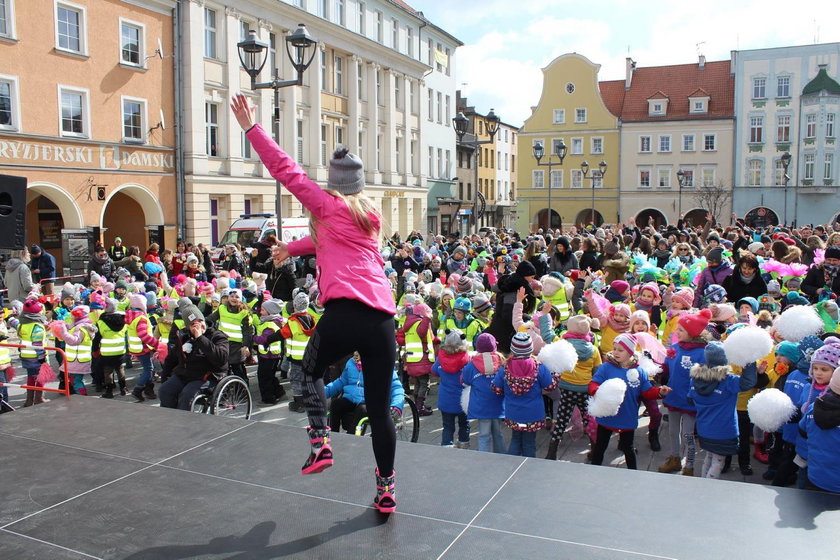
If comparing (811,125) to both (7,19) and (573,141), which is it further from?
(7,19)

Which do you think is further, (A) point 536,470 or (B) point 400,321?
(B) point 400,321

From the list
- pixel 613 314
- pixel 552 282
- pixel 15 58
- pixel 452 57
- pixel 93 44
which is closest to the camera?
pixel 613 314

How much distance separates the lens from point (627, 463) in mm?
6828

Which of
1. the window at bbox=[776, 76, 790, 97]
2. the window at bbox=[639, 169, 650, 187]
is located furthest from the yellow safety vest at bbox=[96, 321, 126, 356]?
the window at bbox=[776, 76, 790, 97]

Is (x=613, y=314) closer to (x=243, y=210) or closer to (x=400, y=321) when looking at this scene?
(x=400, y=321)

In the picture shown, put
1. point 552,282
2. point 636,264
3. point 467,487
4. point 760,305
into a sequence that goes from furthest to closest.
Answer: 1. point 636,264
2. point 552,282
3. point 760,305
4. point 467,487

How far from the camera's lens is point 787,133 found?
185 ft

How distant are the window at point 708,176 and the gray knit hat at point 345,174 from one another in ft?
195

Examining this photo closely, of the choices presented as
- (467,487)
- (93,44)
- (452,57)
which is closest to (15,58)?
(93,44)

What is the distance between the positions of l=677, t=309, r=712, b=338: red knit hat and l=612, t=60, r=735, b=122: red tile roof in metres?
57.0

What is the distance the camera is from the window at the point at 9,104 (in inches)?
870

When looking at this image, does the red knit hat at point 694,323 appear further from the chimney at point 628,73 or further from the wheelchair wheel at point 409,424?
the chimney at point 628,73

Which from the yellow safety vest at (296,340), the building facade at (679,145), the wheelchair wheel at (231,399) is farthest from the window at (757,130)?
the wheelchair wheel at (231,399)

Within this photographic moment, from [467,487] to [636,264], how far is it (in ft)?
30.5
